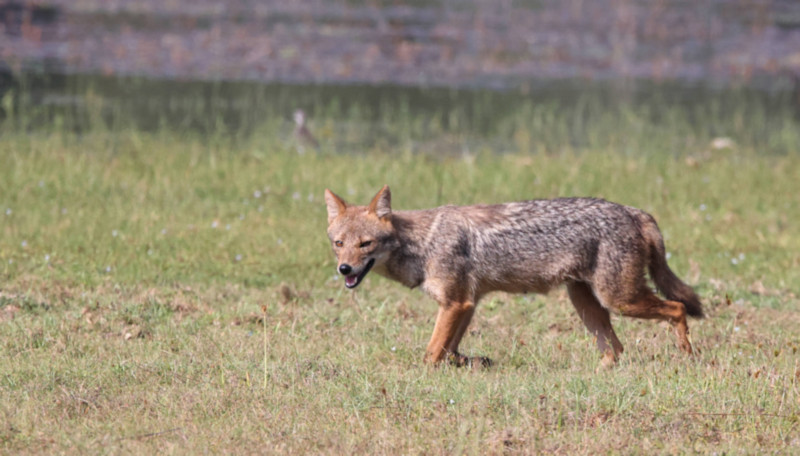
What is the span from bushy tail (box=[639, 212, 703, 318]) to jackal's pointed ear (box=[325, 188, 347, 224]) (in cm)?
202

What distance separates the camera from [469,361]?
662 cm

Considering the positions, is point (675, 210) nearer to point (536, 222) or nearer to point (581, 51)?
point (536, 222)

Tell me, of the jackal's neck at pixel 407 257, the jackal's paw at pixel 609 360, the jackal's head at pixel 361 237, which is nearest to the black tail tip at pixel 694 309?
the jackal's paw at pixel 609 360

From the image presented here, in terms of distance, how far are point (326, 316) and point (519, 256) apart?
66.6 inches

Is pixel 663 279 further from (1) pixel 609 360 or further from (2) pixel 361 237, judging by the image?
(2) pixel 361 237

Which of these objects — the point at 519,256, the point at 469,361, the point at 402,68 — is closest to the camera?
the point at 469,361

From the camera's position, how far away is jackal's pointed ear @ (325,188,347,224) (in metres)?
6.95

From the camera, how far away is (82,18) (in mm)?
24734

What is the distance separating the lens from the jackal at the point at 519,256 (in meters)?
6.77

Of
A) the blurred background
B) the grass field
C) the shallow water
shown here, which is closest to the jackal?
the grass field

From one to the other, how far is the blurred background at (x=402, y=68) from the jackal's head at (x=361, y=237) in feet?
25.3

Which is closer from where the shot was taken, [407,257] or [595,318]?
[407,257]

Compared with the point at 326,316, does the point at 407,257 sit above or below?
above

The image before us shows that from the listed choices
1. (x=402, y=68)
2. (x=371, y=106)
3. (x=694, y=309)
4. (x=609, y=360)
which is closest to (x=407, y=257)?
(x=609, y=360)
